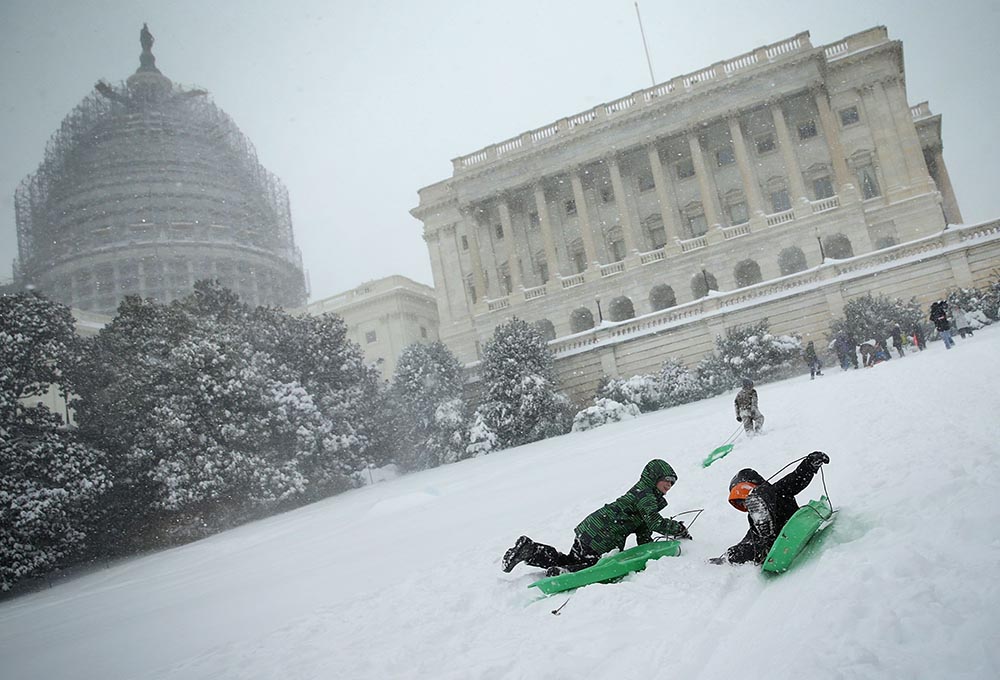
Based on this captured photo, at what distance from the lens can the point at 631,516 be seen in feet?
18.2

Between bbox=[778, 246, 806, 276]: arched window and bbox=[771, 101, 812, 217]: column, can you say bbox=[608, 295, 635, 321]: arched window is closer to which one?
bbox=[778, 246, 806, 276]: arched window

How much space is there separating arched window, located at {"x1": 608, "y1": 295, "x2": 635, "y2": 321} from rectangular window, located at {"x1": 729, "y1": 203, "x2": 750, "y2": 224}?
8428 mm

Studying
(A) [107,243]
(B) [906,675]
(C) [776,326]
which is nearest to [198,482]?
(B) [906,675]

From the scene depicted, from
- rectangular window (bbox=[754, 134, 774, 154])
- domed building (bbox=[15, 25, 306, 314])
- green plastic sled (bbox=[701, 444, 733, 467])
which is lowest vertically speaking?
green plastic sled (bbox=[701, 444, 733, 467])

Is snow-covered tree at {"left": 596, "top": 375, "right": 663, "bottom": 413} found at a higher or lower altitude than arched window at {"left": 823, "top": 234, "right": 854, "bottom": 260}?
lower

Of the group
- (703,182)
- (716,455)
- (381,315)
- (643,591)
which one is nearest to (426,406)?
(716,455)

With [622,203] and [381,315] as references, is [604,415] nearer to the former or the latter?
[622,203]

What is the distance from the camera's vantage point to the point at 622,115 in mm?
37031

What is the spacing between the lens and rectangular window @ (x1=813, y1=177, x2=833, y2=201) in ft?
120

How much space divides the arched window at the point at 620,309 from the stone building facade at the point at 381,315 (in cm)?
2062

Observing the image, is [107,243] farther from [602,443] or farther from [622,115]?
[602,443]

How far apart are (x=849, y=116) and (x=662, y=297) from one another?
16157mm

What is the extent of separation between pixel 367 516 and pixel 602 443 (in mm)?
5879

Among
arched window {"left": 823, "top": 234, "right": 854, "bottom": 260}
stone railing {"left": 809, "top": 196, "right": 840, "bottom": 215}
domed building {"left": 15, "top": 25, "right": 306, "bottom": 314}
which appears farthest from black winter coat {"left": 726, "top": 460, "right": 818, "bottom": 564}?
domed building {"left": 15, "top": 25, "right": 306, "bottom": 314}
